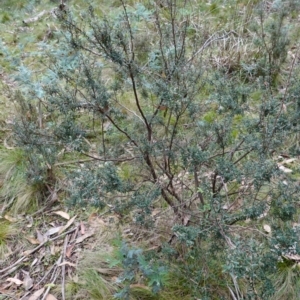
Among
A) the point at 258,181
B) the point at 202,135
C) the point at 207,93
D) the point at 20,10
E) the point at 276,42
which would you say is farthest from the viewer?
the point at 20,10

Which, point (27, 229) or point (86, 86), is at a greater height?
point (86, 86)

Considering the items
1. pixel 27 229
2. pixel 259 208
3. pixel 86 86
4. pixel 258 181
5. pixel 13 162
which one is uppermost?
pixel 86 86

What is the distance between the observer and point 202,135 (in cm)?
228

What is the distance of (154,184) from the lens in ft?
6.98

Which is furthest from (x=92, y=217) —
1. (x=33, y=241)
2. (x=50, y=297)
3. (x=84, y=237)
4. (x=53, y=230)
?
(x=50, y=297)

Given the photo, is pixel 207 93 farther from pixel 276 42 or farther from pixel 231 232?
pixel 231 232

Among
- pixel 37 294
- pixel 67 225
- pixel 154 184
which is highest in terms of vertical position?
pixel 154 184

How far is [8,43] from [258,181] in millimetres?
3780

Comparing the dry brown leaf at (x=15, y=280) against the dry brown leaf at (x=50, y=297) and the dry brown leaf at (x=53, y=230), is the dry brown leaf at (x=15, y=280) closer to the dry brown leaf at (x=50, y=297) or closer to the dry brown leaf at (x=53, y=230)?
the dry brown leaf at (x=50, y=297)

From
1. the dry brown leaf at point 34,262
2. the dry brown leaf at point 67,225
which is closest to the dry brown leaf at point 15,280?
the dry brown leaf at point 34,262

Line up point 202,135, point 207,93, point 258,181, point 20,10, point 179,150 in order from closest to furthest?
point 258,181 < point 179,150 < point 202,135 < point 207,93 < point 20,10

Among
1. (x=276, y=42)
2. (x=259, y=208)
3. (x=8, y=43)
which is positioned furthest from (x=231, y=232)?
(x=8, y=43)

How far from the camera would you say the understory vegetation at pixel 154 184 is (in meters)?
1.88

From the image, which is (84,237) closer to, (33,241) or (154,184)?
(33,241)
